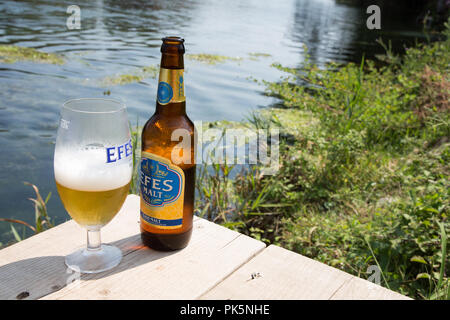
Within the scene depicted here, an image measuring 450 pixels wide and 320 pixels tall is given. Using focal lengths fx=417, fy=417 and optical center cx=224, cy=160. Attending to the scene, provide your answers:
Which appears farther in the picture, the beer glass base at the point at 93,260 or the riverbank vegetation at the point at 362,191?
the riverbank vegetation at the point at 362,191

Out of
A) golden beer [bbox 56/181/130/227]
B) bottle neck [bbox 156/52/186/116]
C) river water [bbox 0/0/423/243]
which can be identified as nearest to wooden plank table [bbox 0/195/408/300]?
golden beer [bbox 56/181/130/227]

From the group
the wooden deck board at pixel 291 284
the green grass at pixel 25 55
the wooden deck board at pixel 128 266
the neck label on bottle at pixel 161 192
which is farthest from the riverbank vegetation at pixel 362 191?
the green grass at pixel 25 55

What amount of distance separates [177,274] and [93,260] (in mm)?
184

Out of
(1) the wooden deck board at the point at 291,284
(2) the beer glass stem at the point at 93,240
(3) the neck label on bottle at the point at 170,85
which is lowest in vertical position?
(1) the wooden deck board at the point at 291,284

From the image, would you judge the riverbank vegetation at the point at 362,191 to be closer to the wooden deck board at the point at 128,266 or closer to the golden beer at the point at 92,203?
the wooden deck board at the point at 128,266

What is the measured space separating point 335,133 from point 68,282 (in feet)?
9.38

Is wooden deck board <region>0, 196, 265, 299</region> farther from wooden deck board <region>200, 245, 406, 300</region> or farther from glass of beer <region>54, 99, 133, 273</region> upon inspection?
glass of beer <region>54, 99, 133, 273</region>

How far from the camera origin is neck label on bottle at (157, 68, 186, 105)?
3.02ft

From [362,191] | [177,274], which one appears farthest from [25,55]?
[177,274]

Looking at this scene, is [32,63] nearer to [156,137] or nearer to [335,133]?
[335,133]

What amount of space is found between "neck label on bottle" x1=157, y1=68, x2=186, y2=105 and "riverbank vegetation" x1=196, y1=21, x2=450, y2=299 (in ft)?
3.84

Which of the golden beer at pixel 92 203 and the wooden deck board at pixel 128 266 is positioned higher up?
the golden beer at pixel 92 203

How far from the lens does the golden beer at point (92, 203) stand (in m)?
0.81
